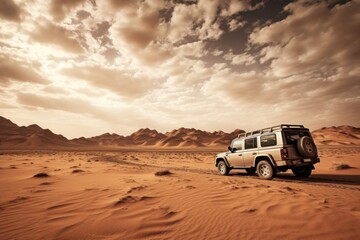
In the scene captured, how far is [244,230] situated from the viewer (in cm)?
379

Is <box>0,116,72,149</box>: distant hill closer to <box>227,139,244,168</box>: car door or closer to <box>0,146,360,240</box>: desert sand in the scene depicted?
<box>227,139,244,168</box>: car door

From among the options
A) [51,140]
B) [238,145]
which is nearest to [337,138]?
[238,145]

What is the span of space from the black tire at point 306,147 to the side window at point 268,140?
101cm

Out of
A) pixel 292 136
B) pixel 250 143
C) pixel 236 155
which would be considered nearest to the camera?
pixel 292 136

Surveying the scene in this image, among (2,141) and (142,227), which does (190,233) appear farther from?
(2,141)

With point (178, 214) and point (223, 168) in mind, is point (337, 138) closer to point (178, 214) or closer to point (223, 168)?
point (223, 168)

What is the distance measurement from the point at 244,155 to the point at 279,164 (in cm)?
210

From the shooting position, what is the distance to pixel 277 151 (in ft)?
30.9

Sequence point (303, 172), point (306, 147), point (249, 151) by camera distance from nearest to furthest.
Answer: point (306, 147) < point (303, 172) < point (249, 151)

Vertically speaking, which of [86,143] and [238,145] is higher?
[86,143]

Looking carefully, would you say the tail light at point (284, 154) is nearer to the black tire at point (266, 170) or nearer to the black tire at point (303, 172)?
the black tire at point (266, 170)

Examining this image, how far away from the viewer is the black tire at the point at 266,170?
31.9 ft

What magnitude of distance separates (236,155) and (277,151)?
266 cm

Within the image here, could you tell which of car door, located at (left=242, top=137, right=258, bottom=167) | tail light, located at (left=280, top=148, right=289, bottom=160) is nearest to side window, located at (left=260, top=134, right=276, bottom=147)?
car door, located at (left=242, top=137, right=258, bottom=167)
